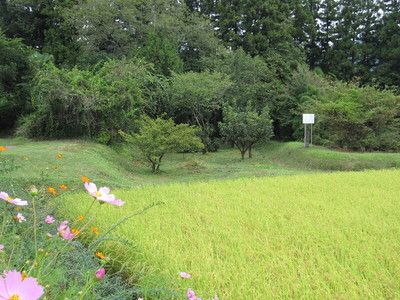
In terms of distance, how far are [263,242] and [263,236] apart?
157 mm

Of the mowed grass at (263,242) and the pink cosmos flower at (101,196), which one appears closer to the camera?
the pink cosmos flower at (101,196)

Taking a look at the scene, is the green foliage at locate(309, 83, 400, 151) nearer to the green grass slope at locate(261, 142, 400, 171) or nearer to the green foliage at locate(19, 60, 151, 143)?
the green grass slope at locate(261, 142, 400, 171)

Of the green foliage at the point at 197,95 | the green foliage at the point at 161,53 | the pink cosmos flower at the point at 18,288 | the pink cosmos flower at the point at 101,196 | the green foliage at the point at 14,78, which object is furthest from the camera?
the green foliage at the point at 161,53

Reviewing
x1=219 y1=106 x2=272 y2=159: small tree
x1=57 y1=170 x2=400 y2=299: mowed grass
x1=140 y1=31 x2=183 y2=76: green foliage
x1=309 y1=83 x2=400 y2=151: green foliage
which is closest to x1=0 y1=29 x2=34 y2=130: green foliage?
x1=140 y1=31 x2=183 y2=76: green foliage

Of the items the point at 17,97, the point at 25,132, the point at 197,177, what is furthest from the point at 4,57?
the point at 197,177

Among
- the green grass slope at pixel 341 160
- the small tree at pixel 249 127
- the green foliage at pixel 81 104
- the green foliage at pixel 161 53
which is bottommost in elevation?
the green grass slope at pixel 341 160

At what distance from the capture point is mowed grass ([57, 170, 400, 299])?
189cm

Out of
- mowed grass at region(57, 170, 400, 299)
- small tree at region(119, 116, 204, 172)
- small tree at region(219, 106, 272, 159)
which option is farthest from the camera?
small tree at region(219, 106, 272, 159)

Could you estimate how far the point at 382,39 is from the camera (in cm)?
1997

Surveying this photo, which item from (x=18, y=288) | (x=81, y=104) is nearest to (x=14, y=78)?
(x=81, y=104)

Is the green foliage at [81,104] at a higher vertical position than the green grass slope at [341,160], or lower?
higher

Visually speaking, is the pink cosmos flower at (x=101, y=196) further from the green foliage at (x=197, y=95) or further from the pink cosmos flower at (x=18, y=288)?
the green foliage at (x=197, y=95)

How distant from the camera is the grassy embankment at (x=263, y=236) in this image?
1908mm

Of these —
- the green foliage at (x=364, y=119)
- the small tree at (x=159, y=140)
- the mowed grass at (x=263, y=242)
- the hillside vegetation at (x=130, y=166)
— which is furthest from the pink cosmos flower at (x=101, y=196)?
the green foliage at (x=364, y=119)
